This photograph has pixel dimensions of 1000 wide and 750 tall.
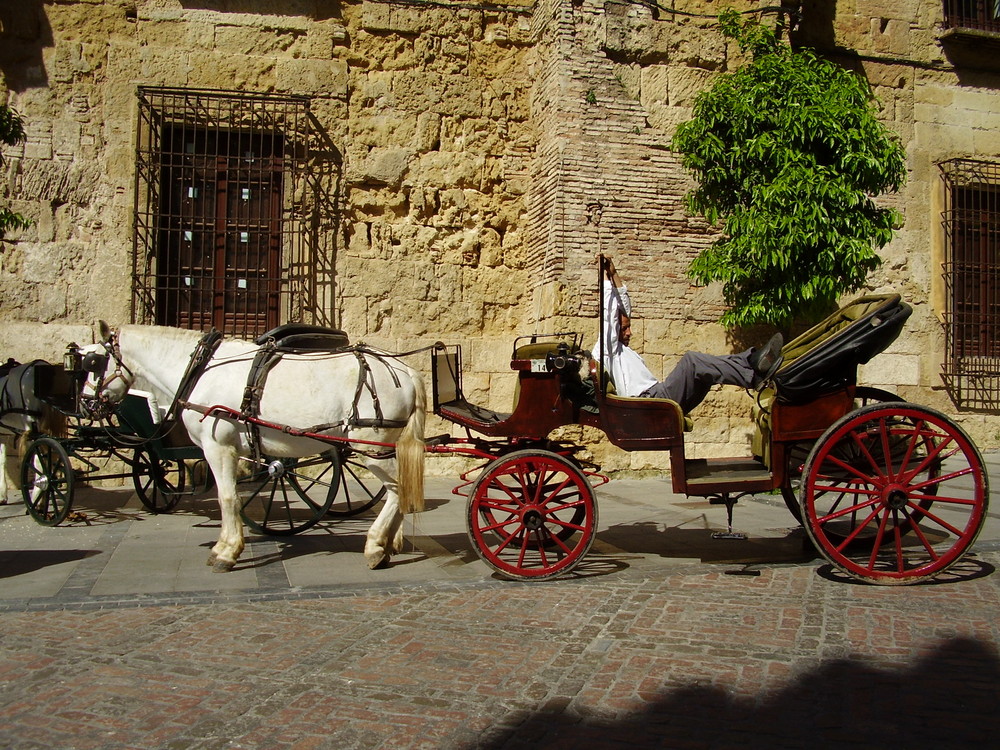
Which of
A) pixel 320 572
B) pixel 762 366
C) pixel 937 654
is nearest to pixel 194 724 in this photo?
pixel 320 572

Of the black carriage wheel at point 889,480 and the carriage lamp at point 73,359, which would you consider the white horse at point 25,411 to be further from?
the black carriage wheel at point 889,480

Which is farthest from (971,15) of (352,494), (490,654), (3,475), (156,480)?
(3,475)

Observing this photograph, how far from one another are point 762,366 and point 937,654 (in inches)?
73.3

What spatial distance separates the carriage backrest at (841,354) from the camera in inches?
193

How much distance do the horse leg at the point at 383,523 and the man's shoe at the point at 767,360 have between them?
2.37 m

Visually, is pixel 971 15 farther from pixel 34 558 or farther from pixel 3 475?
pixel 3 475

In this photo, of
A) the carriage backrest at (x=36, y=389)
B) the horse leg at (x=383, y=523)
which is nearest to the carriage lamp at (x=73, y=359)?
the carriage backrest at (x=36, y=389)

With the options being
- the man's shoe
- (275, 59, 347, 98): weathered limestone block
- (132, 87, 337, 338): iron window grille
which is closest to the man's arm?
the man's shoe

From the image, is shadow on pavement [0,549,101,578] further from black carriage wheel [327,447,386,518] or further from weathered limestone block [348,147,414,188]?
weathered limestone block [348,147,414,188]

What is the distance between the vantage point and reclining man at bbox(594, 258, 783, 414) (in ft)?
16.9

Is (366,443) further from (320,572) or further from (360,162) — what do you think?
(360,162)

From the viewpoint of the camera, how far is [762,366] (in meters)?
5.07

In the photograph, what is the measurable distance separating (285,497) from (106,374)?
5.21ft

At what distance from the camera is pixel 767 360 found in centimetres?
507
